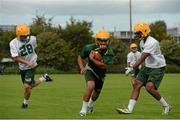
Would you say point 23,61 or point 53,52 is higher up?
point 23,61

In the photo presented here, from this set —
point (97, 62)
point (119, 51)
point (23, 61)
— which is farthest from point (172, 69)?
point (97, 62)

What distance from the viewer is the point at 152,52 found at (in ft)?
42.2

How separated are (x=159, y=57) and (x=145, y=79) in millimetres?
628

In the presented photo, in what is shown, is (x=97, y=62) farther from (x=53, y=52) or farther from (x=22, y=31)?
(x=53, y=52)

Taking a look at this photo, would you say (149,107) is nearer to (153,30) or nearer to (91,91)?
(91,91)

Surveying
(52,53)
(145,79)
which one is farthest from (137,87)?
(52,53)

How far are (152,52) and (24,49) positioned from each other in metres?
3.58

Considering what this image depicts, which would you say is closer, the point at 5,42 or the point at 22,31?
the point at 22,31

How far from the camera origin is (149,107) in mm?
15250

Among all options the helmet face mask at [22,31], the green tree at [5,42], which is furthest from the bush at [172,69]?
the helmet face mask at [22,31]

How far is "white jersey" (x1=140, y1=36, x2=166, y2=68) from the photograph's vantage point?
12.8m

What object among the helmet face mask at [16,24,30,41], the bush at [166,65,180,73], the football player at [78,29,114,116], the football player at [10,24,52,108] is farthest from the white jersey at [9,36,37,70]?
the bush at [166,65,180,73]

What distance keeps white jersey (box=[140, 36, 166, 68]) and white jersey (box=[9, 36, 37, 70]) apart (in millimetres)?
3131

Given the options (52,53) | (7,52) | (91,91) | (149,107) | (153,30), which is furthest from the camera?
(153,30)
